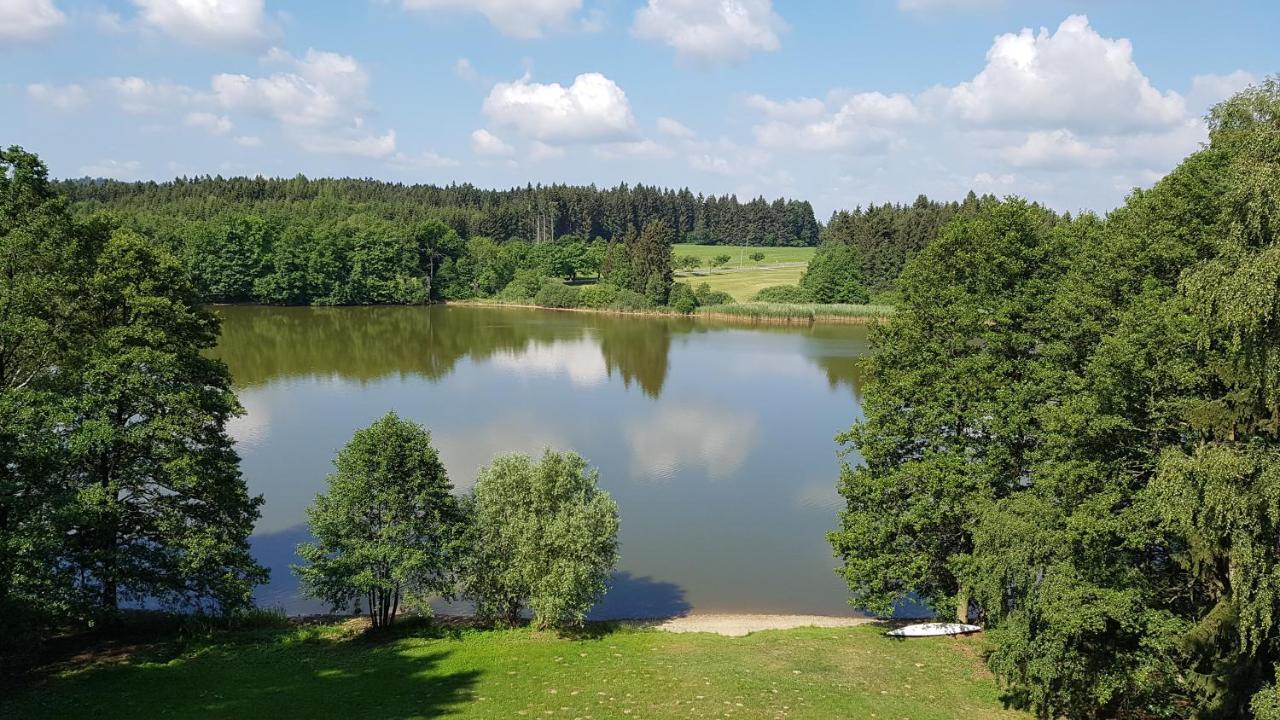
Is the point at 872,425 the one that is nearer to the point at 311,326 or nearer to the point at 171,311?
the point at 171,311

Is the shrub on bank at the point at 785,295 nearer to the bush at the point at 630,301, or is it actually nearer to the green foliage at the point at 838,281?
the green foliage at the point at 838,281

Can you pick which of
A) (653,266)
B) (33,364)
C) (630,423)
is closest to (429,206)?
(653,266)

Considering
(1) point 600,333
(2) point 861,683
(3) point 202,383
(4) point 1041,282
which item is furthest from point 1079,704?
(1) point 600,333

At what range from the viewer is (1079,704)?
643 inches

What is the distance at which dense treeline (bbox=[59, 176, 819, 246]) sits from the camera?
131875 millimetres

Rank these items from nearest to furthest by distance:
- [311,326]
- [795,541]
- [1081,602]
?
1. [1081,602]
2. [795,541]
3. [311,326]

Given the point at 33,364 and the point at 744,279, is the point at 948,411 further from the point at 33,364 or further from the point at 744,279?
the point at 744,279

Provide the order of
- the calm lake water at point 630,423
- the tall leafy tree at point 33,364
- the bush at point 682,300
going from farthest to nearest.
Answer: the bush at point 682,300, the calm lake water at point 630,423, the tall leafy tree at point 33,364

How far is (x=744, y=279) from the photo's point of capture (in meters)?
140

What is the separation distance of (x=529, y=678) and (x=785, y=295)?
9706 cm

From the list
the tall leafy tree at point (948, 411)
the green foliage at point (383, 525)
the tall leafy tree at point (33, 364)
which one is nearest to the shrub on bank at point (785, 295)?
the tall leafy tree at point (948, 411)

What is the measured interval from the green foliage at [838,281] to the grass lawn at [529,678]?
90.2m

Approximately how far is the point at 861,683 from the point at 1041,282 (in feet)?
39.9

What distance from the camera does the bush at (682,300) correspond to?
107750 millimetres
